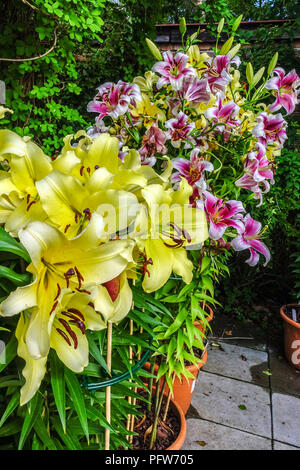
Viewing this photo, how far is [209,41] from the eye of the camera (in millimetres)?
3010

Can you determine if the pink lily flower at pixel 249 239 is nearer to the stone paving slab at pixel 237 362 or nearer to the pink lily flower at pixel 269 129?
the pink lily flower at pixel 269 129

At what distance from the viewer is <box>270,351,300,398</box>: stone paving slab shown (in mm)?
2199

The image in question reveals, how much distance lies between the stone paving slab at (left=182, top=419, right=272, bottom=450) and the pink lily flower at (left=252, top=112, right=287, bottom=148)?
1407 mm

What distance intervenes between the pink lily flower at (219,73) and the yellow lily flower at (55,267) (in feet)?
2.52

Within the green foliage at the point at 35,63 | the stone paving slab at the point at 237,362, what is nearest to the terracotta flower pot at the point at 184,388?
the stone paving slab at the point at 237,362

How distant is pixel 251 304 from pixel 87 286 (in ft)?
9.37

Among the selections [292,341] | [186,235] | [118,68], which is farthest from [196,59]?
[118,68]

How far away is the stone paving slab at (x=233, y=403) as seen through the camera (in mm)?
1909

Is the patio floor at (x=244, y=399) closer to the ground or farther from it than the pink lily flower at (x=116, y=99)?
closer to the ground

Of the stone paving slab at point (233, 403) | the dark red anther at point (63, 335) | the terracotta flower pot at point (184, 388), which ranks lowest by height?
the stone paving slab at point (233, 403)

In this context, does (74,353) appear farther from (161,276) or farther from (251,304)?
(251,304)

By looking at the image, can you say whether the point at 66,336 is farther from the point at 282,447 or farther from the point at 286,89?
the point at 282,447
